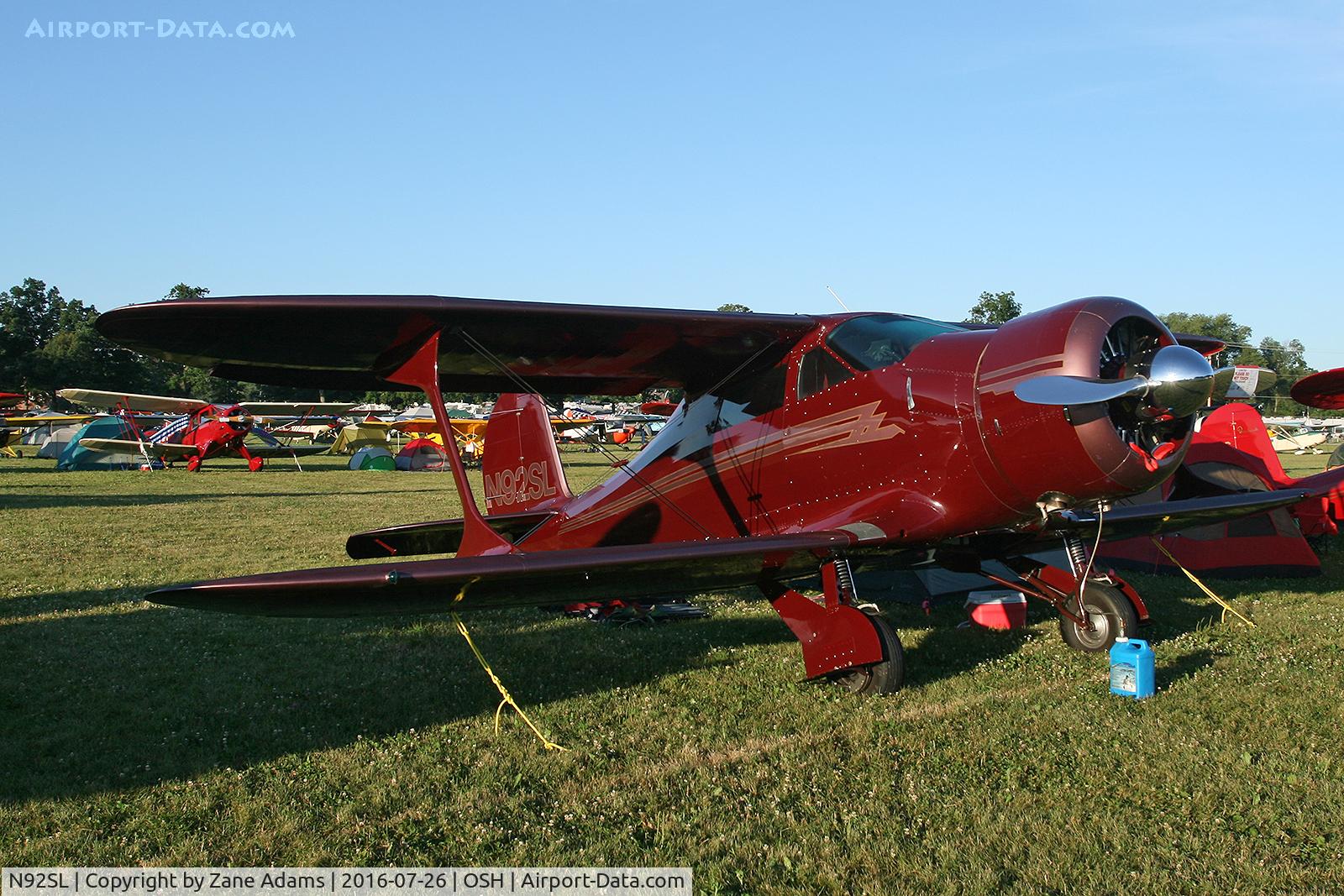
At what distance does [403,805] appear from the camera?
400 cm

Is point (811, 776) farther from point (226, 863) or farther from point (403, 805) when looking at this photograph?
point (226, 863)

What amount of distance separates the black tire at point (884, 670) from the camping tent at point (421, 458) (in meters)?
28.8

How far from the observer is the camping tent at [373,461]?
31858 millimetres

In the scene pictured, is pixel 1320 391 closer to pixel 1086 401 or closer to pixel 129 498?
pixel 1086 401

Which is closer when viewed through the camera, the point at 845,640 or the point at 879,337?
the point at 845,640

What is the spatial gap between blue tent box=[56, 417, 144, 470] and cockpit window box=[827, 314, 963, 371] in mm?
30903

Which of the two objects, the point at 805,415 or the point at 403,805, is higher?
the point at 805,415

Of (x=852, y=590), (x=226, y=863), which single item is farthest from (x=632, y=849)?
(x=852, y=590)

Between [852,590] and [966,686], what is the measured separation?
2.94 feet

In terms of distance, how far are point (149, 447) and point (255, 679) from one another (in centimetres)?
2869

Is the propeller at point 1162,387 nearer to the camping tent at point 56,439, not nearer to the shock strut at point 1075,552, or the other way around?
the shock strut at point 1075,552

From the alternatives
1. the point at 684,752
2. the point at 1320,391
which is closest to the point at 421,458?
the point at 1320,391

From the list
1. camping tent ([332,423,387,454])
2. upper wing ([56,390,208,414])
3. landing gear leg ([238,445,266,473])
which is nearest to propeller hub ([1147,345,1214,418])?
landing gear leg ([238,445,266,473])

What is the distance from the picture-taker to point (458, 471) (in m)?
6.05
